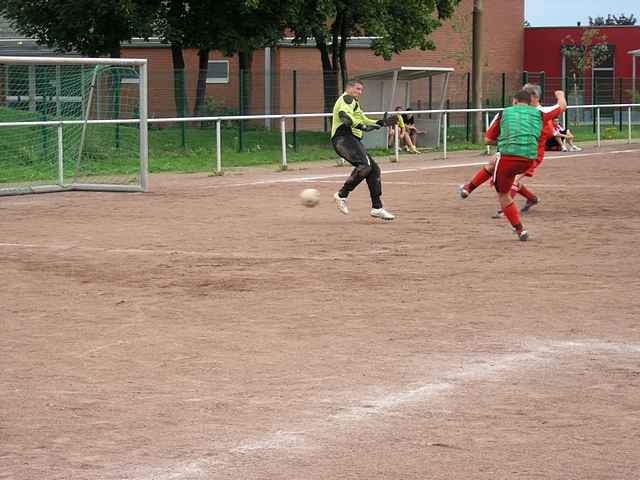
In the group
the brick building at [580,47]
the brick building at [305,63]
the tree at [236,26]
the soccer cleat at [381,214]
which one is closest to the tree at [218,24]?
the tree at [236,26]

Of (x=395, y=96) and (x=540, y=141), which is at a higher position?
(x=395, y=96)

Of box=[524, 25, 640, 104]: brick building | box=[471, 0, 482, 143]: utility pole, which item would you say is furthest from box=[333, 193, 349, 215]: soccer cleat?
box=[524, 25, 640, 104]: brick building

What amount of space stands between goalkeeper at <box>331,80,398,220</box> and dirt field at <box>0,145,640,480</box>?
0.61 metres

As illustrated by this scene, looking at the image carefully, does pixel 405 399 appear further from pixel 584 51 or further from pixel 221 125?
pixel 584 51

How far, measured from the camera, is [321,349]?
852 cm

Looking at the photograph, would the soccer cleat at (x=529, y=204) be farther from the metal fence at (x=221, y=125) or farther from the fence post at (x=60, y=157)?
the fence post at (x=60, y=157)

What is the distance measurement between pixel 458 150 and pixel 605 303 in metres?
25.6

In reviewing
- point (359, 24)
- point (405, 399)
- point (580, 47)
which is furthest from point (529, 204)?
point (580, 47)

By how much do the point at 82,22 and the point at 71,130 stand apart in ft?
52.3

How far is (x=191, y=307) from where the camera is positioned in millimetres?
10273

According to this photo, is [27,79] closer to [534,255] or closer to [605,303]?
[534,255]

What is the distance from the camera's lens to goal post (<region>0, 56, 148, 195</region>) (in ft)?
72.6

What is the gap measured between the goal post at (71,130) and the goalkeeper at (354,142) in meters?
5.46

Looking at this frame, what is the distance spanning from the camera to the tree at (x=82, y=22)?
37.9 meters
